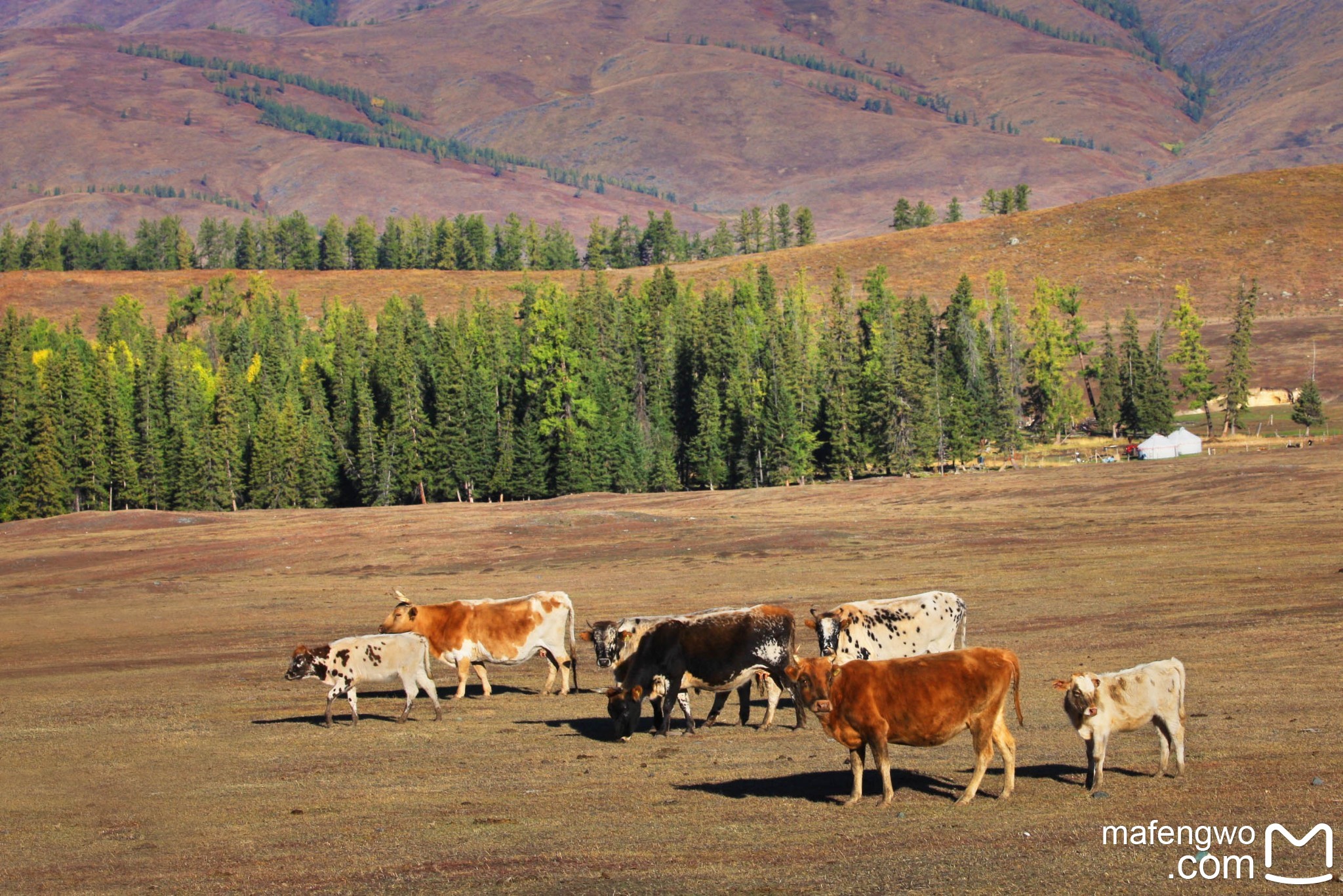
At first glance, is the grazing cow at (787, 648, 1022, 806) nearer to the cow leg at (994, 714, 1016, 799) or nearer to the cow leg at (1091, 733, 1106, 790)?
the cow leg at (994, 714, 1016, 799)

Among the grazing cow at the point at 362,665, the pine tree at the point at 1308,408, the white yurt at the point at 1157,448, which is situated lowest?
the grazing cow at the point at 362,665

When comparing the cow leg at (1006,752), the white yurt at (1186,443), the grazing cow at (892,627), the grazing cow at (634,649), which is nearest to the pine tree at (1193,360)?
the white yurt at (1186,443)

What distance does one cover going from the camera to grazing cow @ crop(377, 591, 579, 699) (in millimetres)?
23328

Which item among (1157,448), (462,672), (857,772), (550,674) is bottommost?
(550,674)

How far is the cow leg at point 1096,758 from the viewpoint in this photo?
14.1m

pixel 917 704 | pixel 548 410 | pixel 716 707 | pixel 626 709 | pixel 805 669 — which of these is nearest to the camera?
pixel 917 704

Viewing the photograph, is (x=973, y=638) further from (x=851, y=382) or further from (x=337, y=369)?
(x=337, y=369)

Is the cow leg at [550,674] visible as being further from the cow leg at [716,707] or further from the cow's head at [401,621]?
the cow leg at [716,707]

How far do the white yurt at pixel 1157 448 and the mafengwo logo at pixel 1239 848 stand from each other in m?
81.6

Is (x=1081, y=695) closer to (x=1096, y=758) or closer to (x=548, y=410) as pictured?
(x=1096, y=758)

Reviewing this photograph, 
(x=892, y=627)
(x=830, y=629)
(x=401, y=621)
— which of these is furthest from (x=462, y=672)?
(x=892, y=627)

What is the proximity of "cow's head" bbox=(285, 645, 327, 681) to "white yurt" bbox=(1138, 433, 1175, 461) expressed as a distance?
78247 millimetres

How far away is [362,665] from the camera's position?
70.4ft

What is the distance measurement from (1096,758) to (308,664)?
Result: 513 inches
